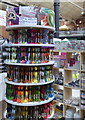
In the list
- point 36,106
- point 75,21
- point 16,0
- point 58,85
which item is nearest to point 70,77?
point 58,85

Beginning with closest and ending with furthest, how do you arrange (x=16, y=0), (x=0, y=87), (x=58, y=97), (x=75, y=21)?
(x=0, y=87)
(x=58, y=97)
(x=16, y=0)
(x=75, y=21)

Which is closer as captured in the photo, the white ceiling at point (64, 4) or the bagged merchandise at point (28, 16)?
the bagged merchandise at point (28, 16)

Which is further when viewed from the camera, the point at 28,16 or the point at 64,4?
the point at 64,4

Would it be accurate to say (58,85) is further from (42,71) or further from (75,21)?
(75,21)

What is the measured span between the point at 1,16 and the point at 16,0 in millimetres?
2650

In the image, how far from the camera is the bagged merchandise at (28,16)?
205cm

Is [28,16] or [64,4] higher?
[64,4]

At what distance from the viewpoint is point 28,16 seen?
81.0 inches

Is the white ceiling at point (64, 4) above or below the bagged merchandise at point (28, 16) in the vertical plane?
above

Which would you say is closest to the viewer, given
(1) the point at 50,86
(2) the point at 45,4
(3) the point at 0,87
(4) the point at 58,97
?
(1) the point at 50,86

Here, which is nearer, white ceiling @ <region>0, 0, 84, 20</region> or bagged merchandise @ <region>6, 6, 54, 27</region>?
bagged merchandise @ <region>6, 6, 54, 27</region>

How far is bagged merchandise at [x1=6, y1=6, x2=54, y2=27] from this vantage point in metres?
2.05

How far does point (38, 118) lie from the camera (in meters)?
2.17

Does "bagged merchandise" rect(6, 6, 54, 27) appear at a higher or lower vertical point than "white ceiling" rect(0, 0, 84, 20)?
lower
